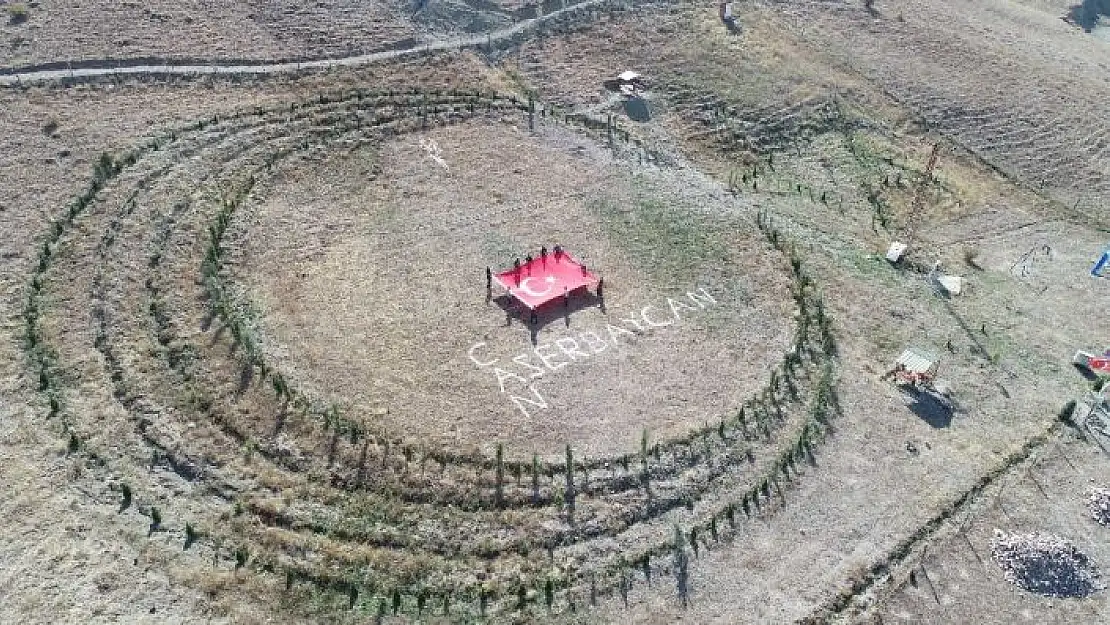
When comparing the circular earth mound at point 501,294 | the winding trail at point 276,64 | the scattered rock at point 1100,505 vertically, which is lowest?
the scattered rock at point 1100,505

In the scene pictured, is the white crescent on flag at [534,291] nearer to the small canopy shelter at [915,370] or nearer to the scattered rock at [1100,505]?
the small canopy shelter at [915,370]

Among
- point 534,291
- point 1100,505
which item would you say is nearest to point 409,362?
point 534,291

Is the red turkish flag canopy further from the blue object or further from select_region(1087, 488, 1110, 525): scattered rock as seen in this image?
the blue object

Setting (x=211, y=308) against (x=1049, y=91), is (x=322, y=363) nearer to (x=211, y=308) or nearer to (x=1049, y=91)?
(x=211, y=308)

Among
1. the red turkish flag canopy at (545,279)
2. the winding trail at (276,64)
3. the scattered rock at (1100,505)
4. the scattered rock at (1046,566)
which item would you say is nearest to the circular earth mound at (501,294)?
the red turkish flag canopy at (545,279)

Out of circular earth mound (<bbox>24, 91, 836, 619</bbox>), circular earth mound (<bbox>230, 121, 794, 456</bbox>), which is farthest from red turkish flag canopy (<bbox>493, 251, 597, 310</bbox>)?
circular earth mound (<bbox>24, 91, 836, 619</bbox>)

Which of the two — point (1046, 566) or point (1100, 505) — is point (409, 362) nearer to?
point (1046, 566)

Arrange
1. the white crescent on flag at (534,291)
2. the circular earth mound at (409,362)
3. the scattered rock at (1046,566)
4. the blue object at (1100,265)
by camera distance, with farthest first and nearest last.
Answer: the blue object at (1100,265) < the white crescent on flag at (534,291) < the scattered rock at (1046,566) < the circular earth mound at (409,362)
